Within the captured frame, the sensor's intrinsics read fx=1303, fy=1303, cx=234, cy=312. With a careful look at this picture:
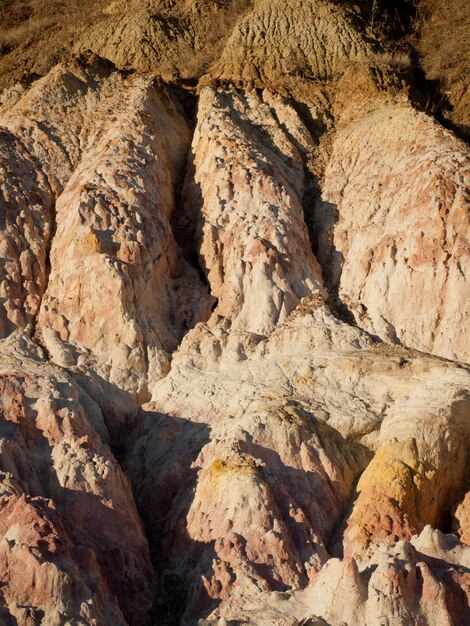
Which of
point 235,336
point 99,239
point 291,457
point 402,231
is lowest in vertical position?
point 291,457

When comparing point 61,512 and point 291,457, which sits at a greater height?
point 291,457

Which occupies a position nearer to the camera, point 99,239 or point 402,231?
point 99,239

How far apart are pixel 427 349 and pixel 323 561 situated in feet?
23.1

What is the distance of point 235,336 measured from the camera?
89.5 ft

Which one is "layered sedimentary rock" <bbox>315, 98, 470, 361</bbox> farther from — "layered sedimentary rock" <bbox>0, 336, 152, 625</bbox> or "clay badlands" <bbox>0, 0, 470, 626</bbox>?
"layered sedimentary rock" <bbox>0, 336, 152, 625</bbox>

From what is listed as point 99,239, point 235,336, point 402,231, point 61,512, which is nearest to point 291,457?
point 235,336

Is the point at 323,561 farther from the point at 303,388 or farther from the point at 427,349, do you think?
the point at 427,349

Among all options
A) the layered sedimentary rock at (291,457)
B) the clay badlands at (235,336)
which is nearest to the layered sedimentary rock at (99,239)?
the clay badlands at (235,336)

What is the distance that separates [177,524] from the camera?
2323 centimetres

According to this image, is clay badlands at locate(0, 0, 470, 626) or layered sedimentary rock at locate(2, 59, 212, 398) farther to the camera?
layered sedimentary rock at locate(2, 59, 212, 398)

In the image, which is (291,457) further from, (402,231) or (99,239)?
(402,231)

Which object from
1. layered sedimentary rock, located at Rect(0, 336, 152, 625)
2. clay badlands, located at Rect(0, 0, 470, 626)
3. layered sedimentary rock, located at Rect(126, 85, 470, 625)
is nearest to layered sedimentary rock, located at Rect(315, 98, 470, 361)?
clay badlands, located at Rect(0, 0, 470, 626)

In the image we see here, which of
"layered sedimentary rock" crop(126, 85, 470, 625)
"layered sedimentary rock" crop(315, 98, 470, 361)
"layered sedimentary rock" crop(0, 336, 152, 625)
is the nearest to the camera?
"layered sedimentary rock" crop(0, 336, 152, 625)

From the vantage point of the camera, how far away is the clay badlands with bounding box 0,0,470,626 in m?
21.3
